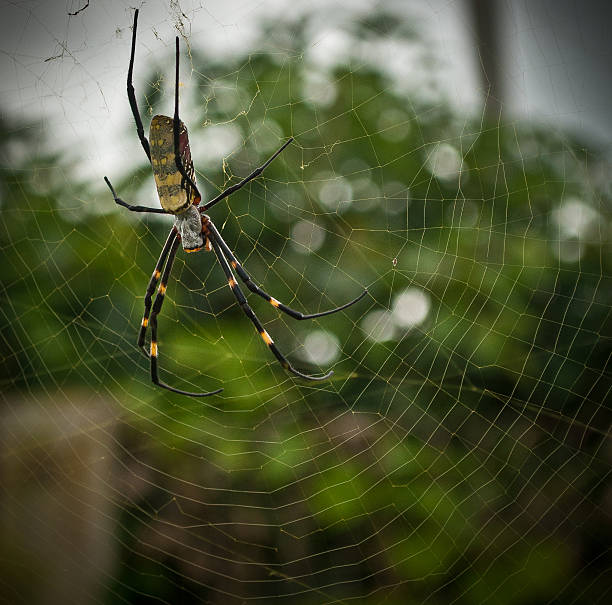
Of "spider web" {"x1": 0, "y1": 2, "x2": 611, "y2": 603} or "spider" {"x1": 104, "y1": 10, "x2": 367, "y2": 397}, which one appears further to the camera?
"spider web" {"x1": 0, "y1": 2, "x2": 611, "y2": 603}

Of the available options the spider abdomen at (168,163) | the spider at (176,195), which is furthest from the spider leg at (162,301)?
the spider abdomen at (168,163)

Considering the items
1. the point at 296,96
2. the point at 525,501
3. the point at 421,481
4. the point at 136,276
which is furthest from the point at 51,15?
the point at 525,501

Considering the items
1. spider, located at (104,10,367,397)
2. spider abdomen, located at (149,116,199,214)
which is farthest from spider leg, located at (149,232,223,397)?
spider abdomen, located at (149,116,199,214)

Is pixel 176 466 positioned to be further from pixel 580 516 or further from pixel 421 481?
pixel 580 516

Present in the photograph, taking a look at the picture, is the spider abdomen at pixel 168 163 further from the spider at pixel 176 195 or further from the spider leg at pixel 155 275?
the spider leg at pixel 155 275

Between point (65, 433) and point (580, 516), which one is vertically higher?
point (65, 433)

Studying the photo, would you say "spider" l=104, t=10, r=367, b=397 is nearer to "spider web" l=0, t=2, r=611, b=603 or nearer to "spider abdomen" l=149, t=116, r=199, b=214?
"spider abdomen" l=149, t=116, r=199, b=214
